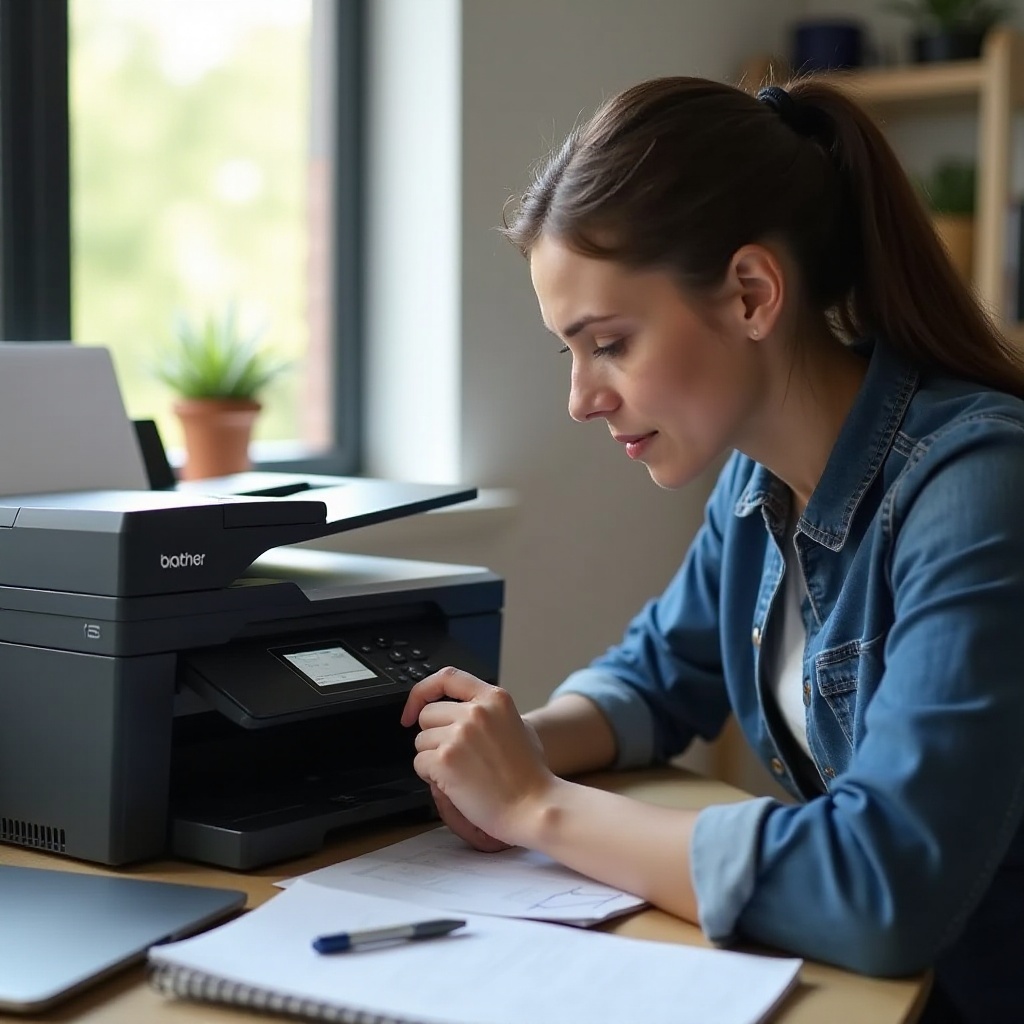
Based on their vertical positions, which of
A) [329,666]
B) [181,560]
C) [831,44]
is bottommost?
[329,666]

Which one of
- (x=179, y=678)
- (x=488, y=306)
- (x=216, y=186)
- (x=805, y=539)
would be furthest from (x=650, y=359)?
(x=216, y=186)

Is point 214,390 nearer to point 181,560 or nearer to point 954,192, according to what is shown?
point 181,560

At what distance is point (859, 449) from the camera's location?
121 cm

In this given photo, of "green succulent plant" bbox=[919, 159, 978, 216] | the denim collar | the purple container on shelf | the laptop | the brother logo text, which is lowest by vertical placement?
the laptop

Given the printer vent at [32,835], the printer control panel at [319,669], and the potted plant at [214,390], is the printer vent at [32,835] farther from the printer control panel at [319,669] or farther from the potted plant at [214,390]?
the potted plant at [214,390]

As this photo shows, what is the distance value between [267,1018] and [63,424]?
0.73 metres

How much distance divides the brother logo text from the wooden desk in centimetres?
23

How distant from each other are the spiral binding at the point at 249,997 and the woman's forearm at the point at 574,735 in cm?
51

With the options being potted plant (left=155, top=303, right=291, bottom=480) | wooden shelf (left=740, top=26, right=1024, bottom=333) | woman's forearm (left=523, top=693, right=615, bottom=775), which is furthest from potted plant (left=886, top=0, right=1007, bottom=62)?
woman's forearm (left=523, top=693, right=615, bottom=775)

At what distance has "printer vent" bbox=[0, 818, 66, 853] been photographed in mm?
1102

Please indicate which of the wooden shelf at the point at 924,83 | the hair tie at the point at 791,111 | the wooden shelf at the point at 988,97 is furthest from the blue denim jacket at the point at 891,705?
the wooden shelf at the point at 924,83

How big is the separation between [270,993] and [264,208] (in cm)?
207

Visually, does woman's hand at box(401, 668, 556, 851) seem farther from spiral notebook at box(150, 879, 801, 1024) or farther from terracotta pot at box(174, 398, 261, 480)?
terracotta pot at box(174, 398, 261, 480)

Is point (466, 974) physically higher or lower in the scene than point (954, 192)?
lower
